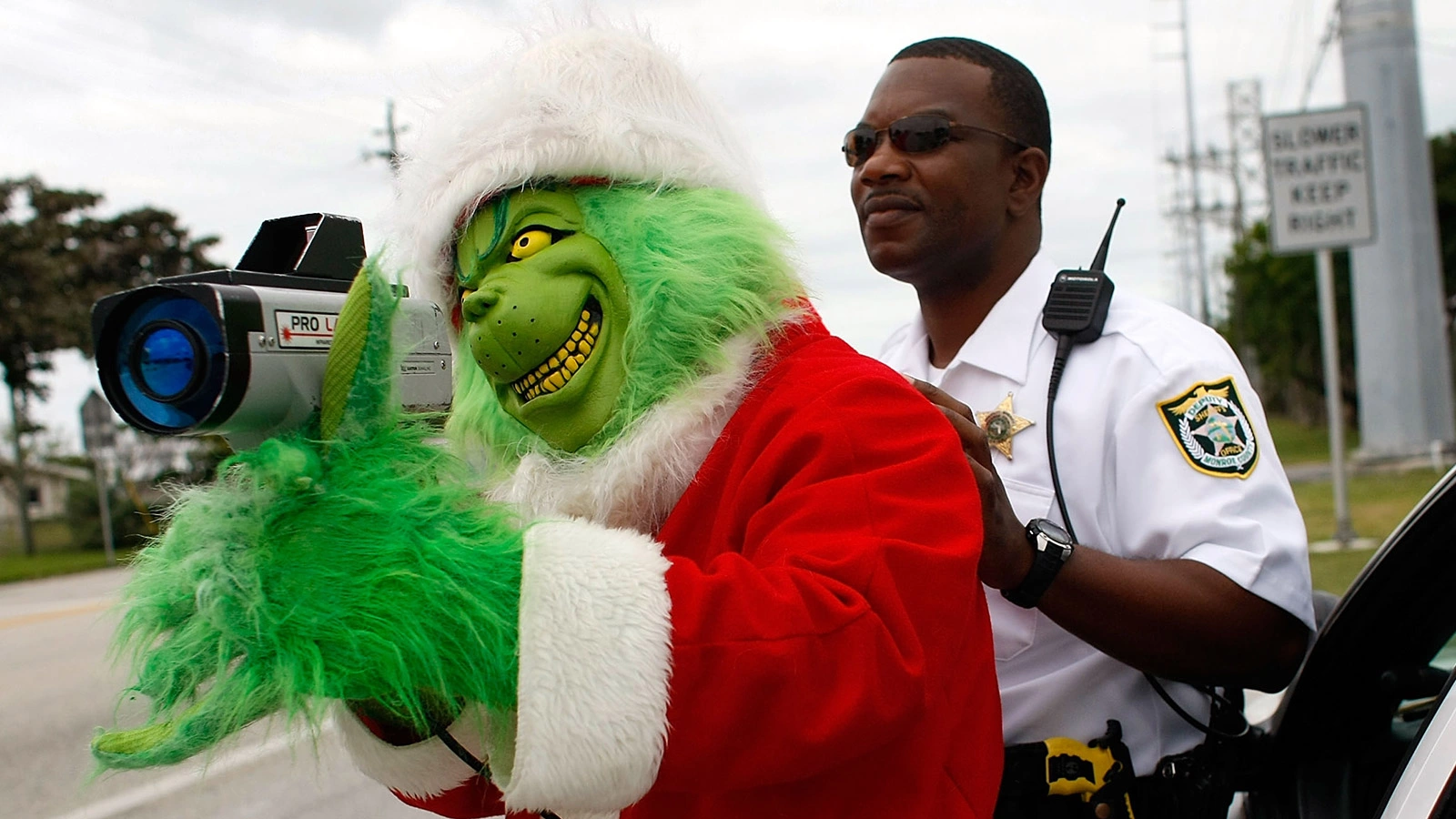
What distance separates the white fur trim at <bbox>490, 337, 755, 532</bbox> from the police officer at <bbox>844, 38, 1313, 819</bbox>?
0.33 meters

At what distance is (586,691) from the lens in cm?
114

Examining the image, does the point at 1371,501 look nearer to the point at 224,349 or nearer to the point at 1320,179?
the point at 1320,179

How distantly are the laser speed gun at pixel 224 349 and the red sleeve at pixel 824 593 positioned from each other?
1.37 ft

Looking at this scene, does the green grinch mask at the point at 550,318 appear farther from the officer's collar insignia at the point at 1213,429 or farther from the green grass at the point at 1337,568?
the green grass at the point at 1337,568

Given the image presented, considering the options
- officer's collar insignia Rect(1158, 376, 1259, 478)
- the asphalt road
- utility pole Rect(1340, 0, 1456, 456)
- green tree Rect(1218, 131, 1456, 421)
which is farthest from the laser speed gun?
green tree Rect(1218, 131, 1456, 421)

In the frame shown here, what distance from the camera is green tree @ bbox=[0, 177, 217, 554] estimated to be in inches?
958

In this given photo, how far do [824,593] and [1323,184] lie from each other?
26.6ft

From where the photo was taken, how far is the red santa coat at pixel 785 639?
1140 mm

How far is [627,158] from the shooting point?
4.98ft

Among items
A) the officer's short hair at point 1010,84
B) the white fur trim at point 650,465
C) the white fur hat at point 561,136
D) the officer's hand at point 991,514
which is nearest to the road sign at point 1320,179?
the officer's short hair at point 1010,84

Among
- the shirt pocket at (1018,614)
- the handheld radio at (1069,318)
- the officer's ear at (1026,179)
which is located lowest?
the shirt pocket at (1018,614)

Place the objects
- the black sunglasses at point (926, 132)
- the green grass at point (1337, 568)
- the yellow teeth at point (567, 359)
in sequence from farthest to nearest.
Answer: the green grass at point (1337, 568) < the black sunglasses at point (926, 132) < the yellow teeth at point (567, 359)

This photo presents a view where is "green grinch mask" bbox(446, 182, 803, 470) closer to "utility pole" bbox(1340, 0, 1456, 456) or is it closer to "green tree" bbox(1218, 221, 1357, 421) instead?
"utility pole" bbox(1340, 0, 1456, 456)

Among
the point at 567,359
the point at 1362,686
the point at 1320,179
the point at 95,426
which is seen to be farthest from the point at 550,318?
the point at 95,426
